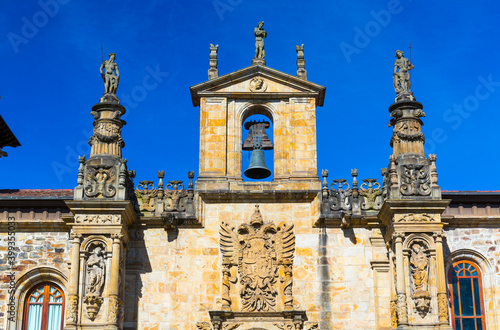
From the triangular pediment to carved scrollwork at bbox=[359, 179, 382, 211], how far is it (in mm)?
3073

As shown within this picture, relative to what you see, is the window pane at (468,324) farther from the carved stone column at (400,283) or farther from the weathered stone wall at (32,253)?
the weathered stone wall at (32,253)

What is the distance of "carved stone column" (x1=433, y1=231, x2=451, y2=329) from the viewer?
2197 centimetres

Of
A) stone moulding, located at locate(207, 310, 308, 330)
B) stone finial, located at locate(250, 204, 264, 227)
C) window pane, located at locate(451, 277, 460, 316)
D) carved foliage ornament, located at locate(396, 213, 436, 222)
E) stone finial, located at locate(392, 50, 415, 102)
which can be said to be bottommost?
stone moulding, located at locate(207, 310, 308, 330)

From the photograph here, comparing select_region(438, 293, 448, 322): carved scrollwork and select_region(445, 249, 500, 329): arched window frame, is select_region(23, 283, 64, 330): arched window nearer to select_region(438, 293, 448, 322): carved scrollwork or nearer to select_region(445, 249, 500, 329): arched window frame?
select_region(438, 293, 448, 322): carved scrollwork

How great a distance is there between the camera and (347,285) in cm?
2386

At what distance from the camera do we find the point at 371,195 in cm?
2462

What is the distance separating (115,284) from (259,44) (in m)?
8.67

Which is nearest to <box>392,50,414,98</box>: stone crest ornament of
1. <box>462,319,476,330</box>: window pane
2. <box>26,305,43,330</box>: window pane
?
<box>462,319,476,330</box>: window pane

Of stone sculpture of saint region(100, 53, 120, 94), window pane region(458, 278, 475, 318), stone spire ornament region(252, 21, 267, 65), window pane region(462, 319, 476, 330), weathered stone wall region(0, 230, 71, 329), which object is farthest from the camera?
stone spire ornament region(252, 21, 267, 65)

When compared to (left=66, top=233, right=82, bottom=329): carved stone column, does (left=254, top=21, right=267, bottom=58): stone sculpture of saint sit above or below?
above

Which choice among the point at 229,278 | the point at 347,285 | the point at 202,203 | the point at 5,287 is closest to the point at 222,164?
the point at 202,203

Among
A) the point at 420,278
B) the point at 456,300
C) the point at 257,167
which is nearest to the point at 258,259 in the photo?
the point at 257,167

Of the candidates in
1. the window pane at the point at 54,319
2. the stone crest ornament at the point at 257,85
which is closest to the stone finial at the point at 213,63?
the stone crest ornament at the point at 257,85

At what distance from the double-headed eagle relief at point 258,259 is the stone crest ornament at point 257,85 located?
3615 mm
